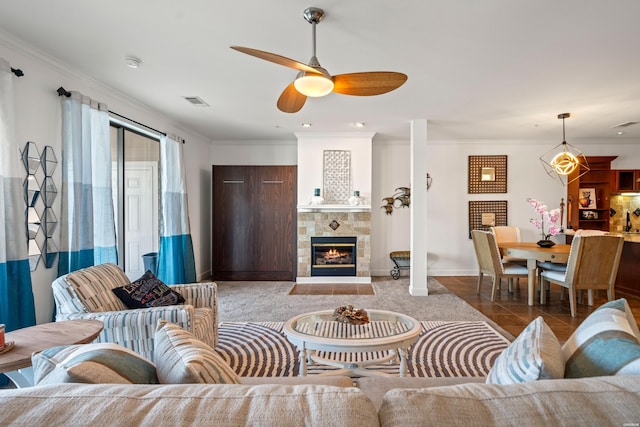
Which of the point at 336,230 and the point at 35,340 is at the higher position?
the point at 336,230

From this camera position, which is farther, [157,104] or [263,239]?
[263,239]

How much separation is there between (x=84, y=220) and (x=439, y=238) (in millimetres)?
5519

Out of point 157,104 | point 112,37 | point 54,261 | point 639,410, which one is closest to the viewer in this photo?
point 639,410

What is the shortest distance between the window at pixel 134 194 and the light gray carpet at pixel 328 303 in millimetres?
1234

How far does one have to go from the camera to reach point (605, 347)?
97cm

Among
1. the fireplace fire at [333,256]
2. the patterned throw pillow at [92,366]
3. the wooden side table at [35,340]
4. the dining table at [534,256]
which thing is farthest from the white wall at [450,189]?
the patterned throw pillow at [92,366]

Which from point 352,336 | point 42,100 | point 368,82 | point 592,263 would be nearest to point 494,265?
point 592,263

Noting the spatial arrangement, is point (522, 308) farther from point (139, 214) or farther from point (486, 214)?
point (139, 214)

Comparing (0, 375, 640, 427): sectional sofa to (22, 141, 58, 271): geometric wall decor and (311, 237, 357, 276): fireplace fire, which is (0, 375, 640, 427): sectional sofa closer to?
(22, 141, 58, 271): geometric wall decor

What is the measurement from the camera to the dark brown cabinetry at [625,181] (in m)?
6.20

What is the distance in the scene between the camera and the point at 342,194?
5992mm

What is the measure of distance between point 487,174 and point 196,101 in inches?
203

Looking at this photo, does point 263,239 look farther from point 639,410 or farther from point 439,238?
Result: point 639,410

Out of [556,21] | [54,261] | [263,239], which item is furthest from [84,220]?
[556,21]
